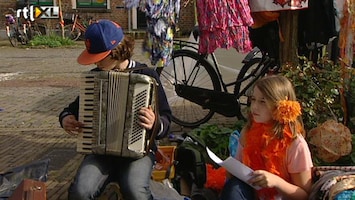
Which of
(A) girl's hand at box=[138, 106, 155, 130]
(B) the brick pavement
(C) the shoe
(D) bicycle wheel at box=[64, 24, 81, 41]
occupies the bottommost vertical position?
(B) the brick pavement

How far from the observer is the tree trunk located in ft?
15.8

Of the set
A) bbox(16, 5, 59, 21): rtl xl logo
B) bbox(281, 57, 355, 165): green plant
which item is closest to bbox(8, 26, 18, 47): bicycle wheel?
bbox(16, 5, 59, 21): rtl xl logo

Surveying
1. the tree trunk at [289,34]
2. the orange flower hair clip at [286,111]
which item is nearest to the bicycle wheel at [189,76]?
the tree trunk at [289,34]

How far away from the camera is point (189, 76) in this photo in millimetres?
5934

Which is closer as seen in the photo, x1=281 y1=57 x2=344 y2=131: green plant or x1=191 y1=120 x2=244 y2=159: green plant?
x1=281 y1=57 x2=344 y2=131: green plant

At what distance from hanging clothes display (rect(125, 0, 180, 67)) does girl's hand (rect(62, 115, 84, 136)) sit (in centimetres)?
141

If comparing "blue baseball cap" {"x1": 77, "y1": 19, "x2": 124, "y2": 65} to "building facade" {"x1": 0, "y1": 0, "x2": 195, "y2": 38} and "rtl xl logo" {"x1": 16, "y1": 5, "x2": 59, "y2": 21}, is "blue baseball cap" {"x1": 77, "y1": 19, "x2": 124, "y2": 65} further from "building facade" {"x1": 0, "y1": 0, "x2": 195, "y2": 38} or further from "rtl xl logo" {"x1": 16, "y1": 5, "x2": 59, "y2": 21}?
"building facade" {"x1": 0, "y1": 0, "x2": 195, "y2": 38}

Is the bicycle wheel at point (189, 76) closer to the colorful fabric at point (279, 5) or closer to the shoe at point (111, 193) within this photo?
the colorful fabric at point (279, 5)

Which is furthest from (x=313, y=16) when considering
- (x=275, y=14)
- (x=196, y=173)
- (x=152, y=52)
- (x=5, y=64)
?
(x=5, y=64)

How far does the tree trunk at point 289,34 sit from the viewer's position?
4.81m

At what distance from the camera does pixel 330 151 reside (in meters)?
3.60

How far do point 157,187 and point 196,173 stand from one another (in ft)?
0.92

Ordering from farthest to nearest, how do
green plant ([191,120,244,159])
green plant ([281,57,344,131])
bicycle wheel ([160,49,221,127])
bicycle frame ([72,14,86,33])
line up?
bicycle frame ([72,14,86,33]) → bicycle wheel ([160,49,221,127]) → green plant ([191,120,244,159]) → green plant ([281,57,344,131])

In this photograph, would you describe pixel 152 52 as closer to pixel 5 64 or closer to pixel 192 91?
pixel 192 91
